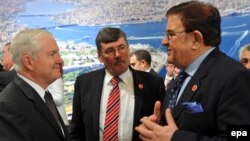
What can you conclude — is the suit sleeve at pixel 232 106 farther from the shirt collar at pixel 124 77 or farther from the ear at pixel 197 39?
the shirt collar at pixel 124 77

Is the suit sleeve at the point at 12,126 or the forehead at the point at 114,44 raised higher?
the forehead at the point at 114,44

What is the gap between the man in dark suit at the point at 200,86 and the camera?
136cm

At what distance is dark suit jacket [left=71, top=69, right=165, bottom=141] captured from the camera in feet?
7.19

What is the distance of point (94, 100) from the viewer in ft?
7.31

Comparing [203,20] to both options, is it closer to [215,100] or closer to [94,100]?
[215,100]

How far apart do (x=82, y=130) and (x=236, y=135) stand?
124 cm

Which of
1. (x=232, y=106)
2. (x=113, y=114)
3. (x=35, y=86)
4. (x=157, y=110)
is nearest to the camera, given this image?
(x=232, y=106)

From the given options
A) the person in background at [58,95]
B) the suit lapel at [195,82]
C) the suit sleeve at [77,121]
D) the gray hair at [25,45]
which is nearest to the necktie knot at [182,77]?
the suit lapel at [195,82]

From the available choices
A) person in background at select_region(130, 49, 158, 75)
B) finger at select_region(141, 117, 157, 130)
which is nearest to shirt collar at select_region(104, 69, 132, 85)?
finger at select_region(141, 117, 157, 130)

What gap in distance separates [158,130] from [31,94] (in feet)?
1.95

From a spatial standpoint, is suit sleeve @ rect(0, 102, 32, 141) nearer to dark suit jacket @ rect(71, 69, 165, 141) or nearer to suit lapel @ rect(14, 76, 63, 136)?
suit lapel @ rect(14, 76, 63, 136)

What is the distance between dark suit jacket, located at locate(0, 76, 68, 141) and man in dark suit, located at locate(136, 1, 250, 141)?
16.2 inches

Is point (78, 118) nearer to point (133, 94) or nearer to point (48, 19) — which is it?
point (133, 94)

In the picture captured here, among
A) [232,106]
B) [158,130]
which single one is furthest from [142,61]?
[232,106]
